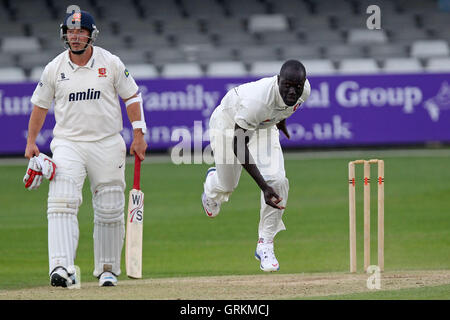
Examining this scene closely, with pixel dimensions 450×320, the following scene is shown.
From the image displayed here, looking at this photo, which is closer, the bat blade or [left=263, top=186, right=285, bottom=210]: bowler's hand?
the bat blade

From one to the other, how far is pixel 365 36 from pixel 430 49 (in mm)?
1748

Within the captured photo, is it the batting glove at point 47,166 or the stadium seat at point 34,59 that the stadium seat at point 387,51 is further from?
the batting glove at point 47,166

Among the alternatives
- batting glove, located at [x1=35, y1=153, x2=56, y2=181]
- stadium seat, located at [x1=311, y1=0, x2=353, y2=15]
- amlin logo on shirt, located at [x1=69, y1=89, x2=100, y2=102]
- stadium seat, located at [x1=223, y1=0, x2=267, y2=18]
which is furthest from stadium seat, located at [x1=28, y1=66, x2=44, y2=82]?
batting glove, located at [x1=35, y1=153, x2=56, y2=181]

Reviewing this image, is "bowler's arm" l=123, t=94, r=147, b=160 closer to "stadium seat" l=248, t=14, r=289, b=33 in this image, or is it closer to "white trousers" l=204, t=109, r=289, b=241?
"white trousers" l=204, t=109, r=289, b=241

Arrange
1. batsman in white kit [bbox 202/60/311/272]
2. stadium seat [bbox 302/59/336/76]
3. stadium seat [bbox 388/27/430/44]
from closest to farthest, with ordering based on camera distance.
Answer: batsman in white kit [bbox 202/60/311/272] → stadium seat [bbox 302/59/336/76] → stadium seat [bbox 388/27/430/44]

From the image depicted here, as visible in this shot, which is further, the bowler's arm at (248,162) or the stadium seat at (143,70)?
the stadium seat at (143,70)

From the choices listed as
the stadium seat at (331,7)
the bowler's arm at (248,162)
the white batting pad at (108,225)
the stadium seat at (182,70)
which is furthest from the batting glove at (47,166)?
the stadium seat at (331,7)

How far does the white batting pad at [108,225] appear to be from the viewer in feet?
26.7

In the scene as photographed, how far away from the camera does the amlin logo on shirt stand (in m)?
7.97

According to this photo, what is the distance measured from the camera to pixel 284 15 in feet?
83.6

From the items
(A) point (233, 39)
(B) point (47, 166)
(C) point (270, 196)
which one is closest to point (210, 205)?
(C) point (270, 196)

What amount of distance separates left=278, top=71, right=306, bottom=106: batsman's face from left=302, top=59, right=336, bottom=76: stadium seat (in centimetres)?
1341

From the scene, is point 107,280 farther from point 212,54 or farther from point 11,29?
point 11,29

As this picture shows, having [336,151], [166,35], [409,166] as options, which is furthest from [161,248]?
[166,35]
